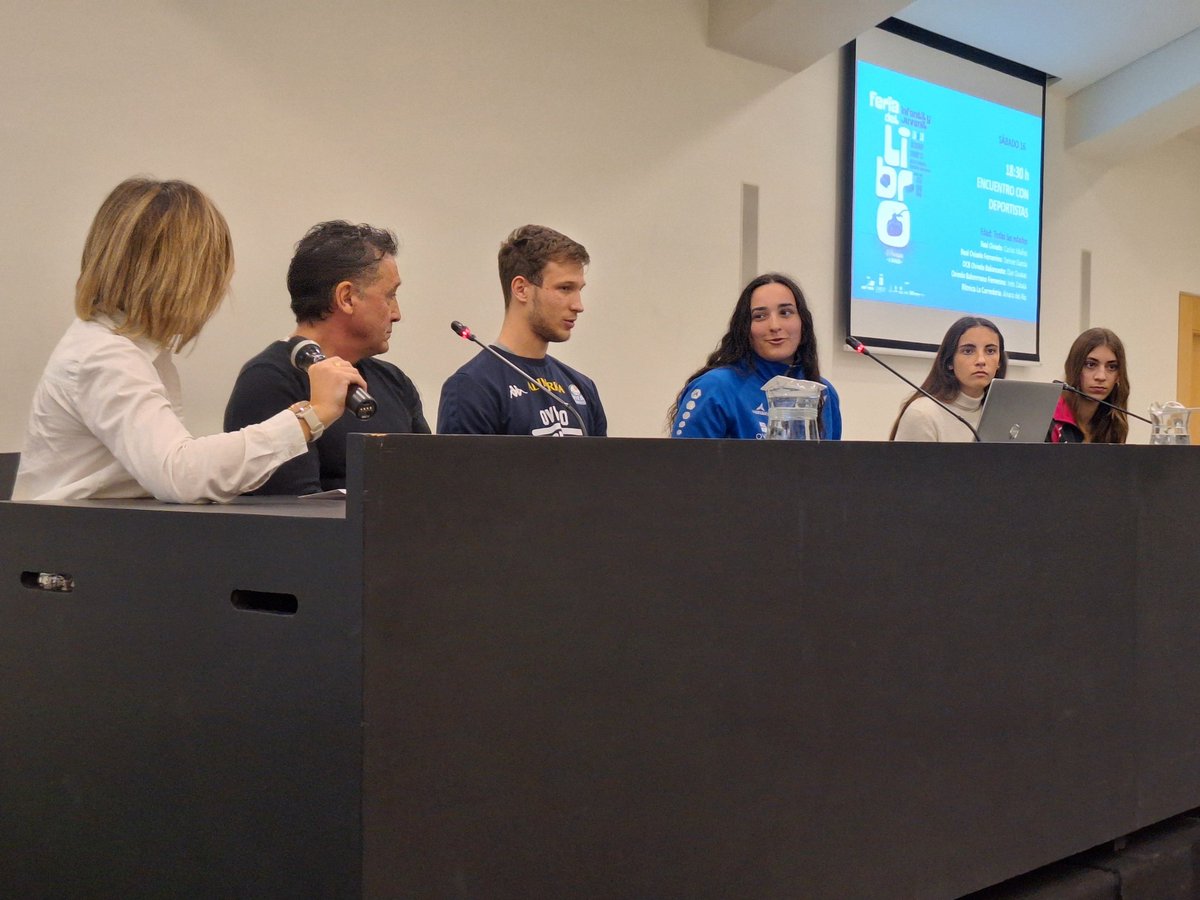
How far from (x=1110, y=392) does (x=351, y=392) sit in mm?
→ 2474

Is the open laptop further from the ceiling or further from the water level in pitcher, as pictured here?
the ceiling

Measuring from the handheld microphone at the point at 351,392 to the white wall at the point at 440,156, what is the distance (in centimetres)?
154

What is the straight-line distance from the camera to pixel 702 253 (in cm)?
383

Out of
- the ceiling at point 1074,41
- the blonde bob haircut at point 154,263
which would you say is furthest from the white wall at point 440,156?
the blonde bob haircut at point 154,263

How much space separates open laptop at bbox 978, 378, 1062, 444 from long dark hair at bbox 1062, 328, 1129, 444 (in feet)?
3.15

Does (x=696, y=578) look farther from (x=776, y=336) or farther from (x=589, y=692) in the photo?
(x=776, y=336)

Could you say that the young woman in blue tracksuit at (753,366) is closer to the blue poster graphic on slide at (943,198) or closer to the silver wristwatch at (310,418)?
the silver wristwatch at (310,418)

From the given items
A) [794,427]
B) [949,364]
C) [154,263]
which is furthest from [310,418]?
[949,364]

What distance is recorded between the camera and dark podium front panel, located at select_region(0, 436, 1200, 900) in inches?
29.7

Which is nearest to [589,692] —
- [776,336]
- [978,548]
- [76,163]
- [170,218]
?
[978,548]

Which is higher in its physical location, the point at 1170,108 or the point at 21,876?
the point at 1170,108

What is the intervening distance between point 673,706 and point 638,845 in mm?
114

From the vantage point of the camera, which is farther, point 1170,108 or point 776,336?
point 1170,108

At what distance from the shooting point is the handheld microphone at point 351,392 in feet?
3.71
